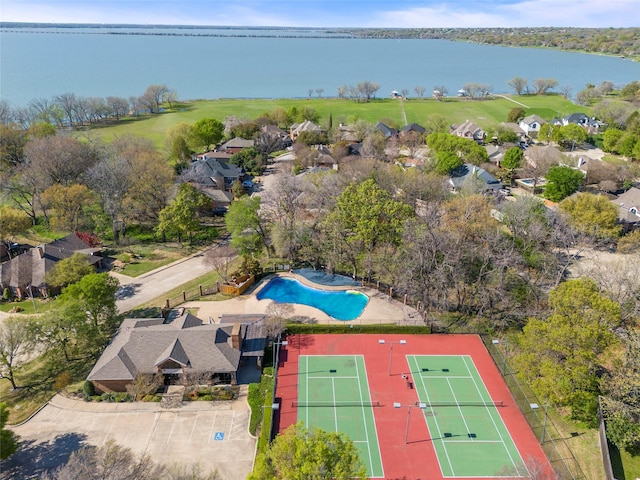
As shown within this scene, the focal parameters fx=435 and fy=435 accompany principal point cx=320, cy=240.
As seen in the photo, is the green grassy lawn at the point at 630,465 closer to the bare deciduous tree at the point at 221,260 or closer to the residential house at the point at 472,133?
the bare deciduous tree at the point at 221,260

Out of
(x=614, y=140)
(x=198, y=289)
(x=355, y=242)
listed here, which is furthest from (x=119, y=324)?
(x=614, y=140)

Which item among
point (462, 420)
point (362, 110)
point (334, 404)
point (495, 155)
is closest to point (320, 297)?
point (334, 404)

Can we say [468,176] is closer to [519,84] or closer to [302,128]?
[302,128]

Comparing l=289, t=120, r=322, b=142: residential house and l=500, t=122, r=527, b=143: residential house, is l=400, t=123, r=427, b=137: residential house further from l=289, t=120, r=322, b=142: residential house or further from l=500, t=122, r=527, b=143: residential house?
l=289, t=120, r=322, b=142: residential house

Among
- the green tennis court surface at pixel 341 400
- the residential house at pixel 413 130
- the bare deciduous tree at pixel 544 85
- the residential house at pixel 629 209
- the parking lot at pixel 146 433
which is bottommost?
the green tennis court surface at pixel 341 400

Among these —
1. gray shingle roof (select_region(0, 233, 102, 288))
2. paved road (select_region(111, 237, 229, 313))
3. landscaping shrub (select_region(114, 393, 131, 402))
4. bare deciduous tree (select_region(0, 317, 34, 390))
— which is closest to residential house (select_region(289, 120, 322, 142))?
paved road (select_region(111, 237, 229, 313))

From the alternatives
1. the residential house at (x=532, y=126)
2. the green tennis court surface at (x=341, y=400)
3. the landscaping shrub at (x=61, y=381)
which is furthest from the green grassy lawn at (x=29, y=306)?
the residential house at (x=532, y=126)
